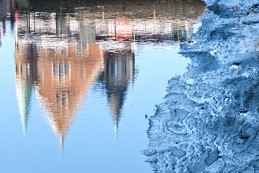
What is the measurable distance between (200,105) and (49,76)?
518 cm

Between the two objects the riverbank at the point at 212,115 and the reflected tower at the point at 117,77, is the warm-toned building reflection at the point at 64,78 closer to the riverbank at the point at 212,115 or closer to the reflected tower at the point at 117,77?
the reflected tower at the point at 117,77

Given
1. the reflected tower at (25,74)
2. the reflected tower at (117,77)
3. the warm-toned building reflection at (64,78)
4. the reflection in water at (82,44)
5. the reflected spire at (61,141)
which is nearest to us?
the reflected spire at (61,141)

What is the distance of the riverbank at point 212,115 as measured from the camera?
1205cm

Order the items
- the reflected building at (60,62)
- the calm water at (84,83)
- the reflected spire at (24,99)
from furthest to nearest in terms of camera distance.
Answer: the reflected building at (60,62)
the reflected spire at (24,99)
the calm water at (84,83)

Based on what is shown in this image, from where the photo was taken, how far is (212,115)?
14.3 metres

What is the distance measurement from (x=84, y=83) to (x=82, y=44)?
7966 millimetres

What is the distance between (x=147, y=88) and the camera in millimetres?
17938

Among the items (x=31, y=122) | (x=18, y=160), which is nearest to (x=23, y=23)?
(x=31, y=122)

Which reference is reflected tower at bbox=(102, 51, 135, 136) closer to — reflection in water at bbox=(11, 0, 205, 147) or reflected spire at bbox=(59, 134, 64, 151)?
reflection in water at bbox=(11, 0, 205, 147)

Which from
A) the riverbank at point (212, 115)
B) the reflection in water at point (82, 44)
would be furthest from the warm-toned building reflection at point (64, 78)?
the riverbank at point (212, 115)

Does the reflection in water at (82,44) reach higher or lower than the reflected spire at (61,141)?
higher

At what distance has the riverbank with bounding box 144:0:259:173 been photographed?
12055 millimetres

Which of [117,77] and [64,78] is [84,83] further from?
[117,77]

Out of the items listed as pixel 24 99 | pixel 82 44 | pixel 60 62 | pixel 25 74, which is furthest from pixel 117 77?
pixel 82 44
